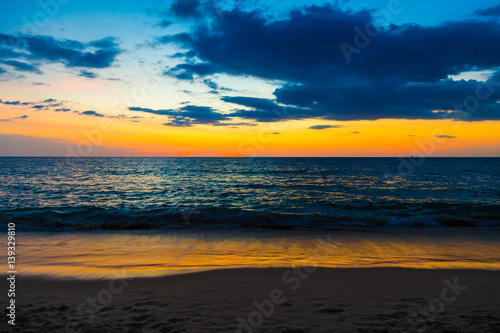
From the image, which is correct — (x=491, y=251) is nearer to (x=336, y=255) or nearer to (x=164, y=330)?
(x=336, y=255)

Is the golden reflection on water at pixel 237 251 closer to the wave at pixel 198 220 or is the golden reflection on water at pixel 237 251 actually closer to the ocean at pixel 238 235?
the ocean at pixel 238 235

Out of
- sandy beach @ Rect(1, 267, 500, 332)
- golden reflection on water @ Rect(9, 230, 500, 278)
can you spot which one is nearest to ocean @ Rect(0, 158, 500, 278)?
golden reflection on water @ Rect(9, 230, 500, 278)

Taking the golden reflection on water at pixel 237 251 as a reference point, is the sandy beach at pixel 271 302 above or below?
above

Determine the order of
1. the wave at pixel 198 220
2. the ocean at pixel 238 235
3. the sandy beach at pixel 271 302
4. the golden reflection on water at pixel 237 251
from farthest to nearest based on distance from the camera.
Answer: the wave at pixel 198 220, the ocean at pixel 238 235, the golden reflection on water at pixel 237 251, the sandy beach at pixel 271 302

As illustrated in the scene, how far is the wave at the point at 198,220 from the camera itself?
1627cm

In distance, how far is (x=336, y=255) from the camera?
10.1 metres

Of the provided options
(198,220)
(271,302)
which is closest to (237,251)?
(271,302)

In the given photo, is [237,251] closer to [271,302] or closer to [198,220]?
[271,302]

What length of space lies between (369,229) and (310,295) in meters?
10.9

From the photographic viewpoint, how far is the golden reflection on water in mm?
8555

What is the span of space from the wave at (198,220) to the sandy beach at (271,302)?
8.80m

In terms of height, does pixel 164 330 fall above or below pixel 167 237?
above

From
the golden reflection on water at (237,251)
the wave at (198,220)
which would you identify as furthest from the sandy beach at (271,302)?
the wave at (198,220)

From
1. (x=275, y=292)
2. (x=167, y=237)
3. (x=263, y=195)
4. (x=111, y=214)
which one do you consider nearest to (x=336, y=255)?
(x=275, y=292)
